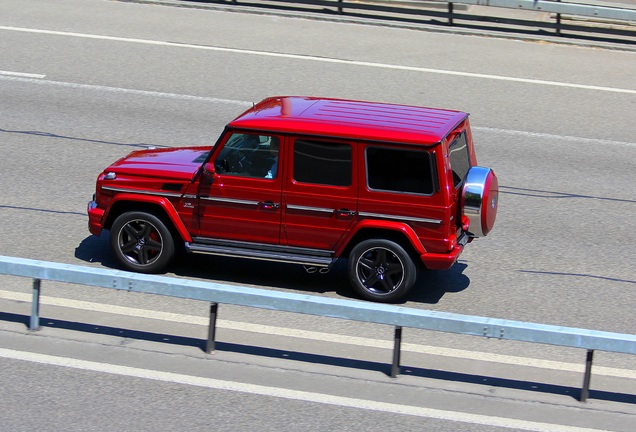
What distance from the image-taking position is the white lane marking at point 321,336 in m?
7.88

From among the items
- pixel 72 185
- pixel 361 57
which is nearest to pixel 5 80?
pixel 72 185

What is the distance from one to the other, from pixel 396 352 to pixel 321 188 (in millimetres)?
2026

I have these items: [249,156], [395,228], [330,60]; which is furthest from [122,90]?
[395,228]

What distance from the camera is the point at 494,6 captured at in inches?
752

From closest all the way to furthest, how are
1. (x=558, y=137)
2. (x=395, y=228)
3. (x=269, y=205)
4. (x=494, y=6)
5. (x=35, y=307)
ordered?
(x=35, y=307) < (x=395, y=228) < (x=269, y=205) < (x=558, y=137) < (x=494, y=6)

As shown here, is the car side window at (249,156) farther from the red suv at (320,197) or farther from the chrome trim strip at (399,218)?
the chrome trim strip at (399,218)

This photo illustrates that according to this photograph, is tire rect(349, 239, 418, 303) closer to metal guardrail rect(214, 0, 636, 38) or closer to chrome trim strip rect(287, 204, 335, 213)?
chrome trim strip rect(287, 204, 335, 213)

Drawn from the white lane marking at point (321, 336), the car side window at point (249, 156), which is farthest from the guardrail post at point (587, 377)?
the car side window at point (249, 156)

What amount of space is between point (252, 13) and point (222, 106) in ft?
19.0

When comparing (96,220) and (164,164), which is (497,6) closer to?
(164,164)

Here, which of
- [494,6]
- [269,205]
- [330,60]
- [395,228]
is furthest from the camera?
[494,6]

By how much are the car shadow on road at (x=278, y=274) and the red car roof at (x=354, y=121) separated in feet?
4.89

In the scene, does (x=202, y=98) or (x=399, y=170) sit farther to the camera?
(x=202, y=98)

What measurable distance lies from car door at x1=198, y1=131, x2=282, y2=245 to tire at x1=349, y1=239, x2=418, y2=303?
0.79m
